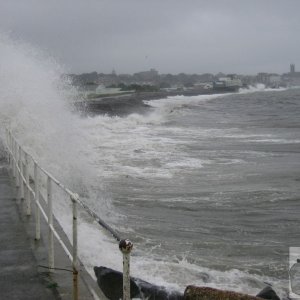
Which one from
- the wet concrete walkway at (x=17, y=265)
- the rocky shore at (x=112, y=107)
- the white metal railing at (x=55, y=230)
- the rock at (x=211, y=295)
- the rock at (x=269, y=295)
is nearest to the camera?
the white metal railing at (x=55, y=230)

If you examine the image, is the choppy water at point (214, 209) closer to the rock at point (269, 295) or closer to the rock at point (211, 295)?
the rock at point (269, 295)

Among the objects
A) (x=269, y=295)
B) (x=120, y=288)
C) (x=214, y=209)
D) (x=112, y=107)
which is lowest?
(x=214, y=209)

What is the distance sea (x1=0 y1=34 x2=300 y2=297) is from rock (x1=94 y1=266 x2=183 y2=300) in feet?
1.12

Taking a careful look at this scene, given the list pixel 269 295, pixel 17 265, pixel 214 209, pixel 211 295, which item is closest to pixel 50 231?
pixel 17 265

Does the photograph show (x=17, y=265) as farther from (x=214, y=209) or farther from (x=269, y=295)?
(x=214, y=209)

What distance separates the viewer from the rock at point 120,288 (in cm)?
445

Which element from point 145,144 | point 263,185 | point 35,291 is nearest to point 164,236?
point 35,291

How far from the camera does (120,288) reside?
4461mm

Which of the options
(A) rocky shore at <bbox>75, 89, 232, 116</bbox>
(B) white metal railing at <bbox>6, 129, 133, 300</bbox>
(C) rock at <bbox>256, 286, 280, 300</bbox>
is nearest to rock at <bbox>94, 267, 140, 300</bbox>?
(B) white metal railing at <bbox>6, 129, 133, 300</bbox>

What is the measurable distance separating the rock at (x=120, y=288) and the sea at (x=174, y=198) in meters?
0.34

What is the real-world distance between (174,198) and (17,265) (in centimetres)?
623

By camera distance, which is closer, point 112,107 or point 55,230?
point 55,230

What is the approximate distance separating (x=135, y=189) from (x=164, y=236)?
381cm

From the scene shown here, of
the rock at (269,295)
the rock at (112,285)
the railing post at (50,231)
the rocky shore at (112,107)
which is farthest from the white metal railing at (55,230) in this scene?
the rocky shore at (112,107)
